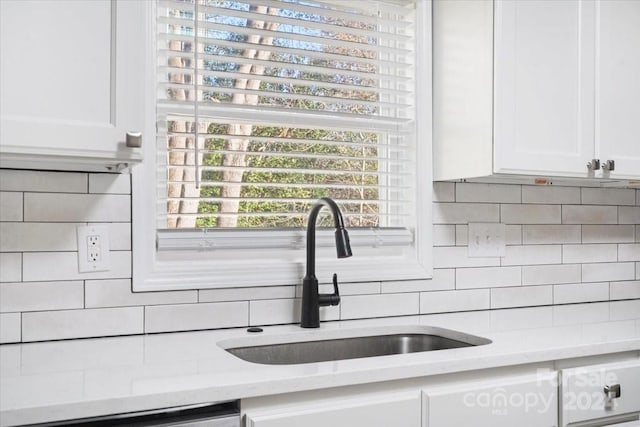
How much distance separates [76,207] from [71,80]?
48 centimetres

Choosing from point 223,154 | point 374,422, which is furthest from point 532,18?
point 374,422

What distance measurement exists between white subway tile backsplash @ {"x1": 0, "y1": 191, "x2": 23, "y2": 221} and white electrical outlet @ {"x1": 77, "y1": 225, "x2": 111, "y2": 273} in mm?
161

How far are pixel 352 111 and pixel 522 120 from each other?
577mm

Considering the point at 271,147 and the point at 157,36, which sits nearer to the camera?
the point at 157,36

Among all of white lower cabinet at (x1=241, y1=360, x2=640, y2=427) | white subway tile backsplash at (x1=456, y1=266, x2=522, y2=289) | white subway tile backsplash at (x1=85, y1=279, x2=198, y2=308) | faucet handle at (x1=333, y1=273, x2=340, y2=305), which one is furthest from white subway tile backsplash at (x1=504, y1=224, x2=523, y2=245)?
white subway tile backsplash at (x1=85, y1=279, x2=198, y2=308)

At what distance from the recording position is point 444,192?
232 centimetres

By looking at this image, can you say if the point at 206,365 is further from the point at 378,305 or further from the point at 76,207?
the point at 378,305

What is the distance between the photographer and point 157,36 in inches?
74.9

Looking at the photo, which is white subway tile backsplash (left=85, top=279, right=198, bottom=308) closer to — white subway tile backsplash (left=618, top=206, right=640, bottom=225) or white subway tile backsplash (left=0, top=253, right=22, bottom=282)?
white subway tile backsplash (left=0, top=253, right=22, bottom=282)

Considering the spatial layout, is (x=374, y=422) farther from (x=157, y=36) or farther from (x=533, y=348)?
(x=157, y=36)

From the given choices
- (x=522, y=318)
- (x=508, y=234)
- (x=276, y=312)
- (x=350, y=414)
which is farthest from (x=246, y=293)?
(x=508, y=234)

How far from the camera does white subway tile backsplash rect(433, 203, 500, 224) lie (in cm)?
231

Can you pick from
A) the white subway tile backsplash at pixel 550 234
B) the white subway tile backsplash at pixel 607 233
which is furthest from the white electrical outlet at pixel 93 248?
the white subway tile backsplash at pixel 607 233

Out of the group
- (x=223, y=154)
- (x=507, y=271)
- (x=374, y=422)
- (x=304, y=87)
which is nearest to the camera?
(x=374, y=422)
